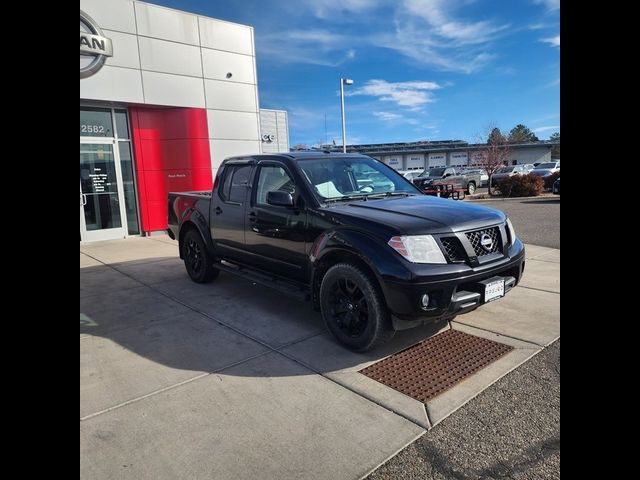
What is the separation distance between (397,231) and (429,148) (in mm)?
79331

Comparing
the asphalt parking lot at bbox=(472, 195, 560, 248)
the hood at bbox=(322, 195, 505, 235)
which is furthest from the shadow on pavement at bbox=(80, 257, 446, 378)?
the asphalt parking lot at bbox=(472, 195, 560, 248)

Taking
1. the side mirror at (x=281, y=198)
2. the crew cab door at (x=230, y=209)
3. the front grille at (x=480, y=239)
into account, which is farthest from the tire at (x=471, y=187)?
the side mirror at (x=281, y=198)

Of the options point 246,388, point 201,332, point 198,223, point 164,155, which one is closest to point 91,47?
point 164,155

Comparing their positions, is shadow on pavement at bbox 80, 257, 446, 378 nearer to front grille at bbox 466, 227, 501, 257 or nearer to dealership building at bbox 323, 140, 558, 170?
front grille at bbox 466, 227, 501, 257

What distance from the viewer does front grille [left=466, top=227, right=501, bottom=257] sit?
3743 millimetres

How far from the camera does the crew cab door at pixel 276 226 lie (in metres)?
4.46

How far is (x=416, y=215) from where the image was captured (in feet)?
12.6

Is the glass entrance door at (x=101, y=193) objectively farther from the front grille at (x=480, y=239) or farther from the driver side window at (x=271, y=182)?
the front grille at (x=480, y=239)

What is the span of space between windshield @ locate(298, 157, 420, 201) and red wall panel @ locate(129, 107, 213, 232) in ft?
24.8

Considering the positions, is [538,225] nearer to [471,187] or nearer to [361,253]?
[361,253]

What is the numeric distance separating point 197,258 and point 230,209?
51.9 inches

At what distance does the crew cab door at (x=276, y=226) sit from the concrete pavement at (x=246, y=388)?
0.64 metres
